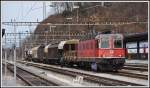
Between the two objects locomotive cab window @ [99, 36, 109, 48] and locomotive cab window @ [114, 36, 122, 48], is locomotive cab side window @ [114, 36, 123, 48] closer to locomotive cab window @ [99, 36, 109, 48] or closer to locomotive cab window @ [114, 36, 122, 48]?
locomotive cab window @ [114, 36, 122, 48]

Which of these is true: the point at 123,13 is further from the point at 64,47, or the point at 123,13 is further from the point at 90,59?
the point at 90,59

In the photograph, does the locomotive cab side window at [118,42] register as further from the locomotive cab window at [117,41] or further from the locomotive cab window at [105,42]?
the locomotive cab window at [105,42]

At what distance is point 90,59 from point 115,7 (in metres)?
57.9

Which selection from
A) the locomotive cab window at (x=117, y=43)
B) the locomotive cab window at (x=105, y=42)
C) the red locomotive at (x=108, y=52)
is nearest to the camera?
the red locomotive at (x=108, y=52)

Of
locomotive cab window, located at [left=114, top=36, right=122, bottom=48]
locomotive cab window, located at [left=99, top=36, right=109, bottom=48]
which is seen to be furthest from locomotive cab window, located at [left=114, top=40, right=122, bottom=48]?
locomotive cab window, located at [left=99, top=36, right=109, bottom=48]

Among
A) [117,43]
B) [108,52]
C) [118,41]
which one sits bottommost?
[108,52]

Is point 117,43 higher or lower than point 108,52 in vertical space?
higher

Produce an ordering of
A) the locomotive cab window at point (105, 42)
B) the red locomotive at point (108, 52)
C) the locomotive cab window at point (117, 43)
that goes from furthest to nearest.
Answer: the locomotive cab window at point (117, 43) → the locomotive cab window at point (105, 42) → the red locomotive at point (108, 52)

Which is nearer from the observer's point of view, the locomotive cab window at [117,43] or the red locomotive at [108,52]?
the red locomotive at [108,52]

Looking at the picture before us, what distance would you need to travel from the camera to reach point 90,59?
30.4 m

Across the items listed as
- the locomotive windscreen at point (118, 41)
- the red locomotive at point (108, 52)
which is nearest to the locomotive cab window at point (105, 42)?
the red locomotive at point (108, 52)

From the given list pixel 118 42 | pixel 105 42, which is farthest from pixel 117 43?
pixel 105 42

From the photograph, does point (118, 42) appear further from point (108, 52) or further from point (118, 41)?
point (108, 52)

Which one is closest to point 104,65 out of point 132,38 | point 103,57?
point 103,57
